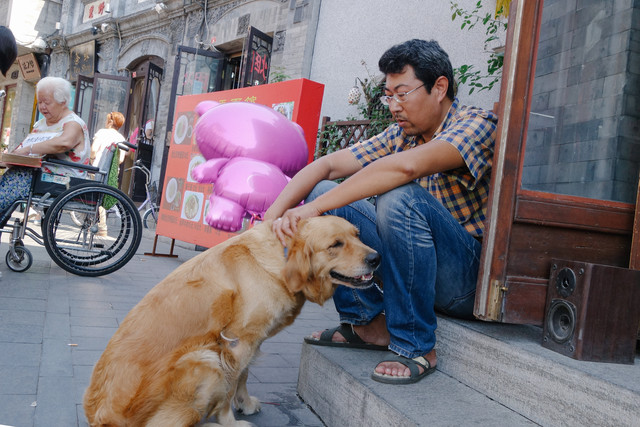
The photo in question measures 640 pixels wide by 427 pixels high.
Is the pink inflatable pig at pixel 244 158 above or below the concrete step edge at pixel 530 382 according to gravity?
above

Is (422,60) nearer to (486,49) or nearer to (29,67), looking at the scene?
(486,49)

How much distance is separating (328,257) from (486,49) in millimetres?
4054

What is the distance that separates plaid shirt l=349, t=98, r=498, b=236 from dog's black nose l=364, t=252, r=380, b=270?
421 mm

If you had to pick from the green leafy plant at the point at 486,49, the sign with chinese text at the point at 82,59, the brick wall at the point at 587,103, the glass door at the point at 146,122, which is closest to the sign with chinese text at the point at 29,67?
the sign with chinese text at the point at 82,59

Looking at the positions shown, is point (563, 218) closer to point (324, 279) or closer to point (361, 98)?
point (324, 279)

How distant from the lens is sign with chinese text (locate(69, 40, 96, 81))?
1439 centimetres

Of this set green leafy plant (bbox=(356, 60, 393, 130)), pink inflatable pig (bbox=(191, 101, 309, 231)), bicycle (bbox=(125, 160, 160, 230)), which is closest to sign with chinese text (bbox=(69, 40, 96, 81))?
bicycle (bbox=(125, 160, 160, 230))

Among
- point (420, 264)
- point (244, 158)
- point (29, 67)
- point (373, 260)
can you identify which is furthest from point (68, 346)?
point (29, 67)

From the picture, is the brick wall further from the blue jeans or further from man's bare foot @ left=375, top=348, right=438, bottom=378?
man's bare foot @ left=375, top=348, right=438, bottom=378

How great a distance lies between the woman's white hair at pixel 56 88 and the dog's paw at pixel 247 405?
144 inches

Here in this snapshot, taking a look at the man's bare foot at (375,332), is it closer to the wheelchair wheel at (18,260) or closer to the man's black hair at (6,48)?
the wheelchair wheel at (18,260)

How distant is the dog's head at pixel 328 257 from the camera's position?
195 cm

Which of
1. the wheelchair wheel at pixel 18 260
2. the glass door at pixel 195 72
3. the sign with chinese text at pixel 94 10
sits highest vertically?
the sign with chinese text at pixel 94 10

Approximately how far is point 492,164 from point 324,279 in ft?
2.58
